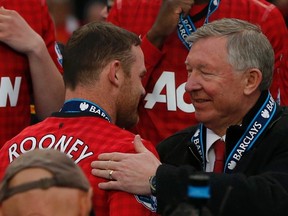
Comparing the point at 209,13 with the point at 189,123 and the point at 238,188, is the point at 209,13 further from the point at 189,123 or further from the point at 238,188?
the point at 238,188

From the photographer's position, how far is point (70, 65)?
4.82m

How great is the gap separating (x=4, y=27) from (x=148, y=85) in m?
1.01

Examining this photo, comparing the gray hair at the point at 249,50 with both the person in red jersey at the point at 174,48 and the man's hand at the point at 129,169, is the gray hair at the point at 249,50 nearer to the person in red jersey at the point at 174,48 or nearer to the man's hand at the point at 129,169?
the man's hand at the point at 129,169

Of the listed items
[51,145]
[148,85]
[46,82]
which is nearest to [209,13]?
[148,85]

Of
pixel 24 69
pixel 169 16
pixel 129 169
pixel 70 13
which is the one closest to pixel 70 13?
pixel 70 13

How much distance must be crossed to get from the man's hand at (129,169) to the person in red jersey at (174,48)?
1447 mm

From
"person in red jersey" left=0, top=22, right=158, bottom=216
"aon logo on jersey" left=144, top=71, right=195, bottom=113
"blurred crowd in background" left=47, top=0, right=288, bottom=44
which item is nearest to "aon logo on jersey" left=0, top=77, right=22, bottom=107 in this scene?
"person in red jersey" left=0, top=22, right=158, bottom=216

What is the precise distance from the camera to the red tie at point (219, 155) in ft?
15.7

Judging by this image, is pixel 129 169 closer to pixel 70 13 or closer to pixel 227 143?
pixel 227 143

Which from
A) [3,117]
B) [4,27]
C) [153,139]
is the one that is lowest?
[153,139]

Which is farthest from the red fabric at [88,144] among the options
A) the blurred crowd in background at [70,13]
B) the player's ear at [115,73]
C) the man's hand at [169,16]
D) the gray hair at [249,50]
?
the blurred crowd in background at [70,13]

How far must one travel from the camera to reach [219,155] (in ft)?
15.8

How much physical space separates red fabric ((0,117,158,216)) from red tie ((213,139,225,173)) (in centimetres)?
32

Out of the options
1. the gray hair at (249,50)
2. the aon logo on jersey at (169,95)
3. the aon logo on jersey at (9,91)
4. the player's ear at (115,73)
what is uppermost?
the gray hair at (249,50)
